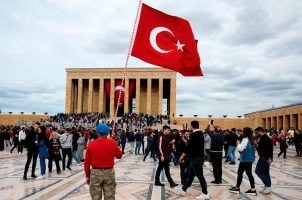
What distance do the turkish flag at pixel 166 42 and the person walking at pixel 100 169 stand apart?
165 inches

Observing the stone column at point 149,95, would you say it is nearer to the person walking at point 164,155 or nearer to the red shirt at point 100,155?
the person walking at point 164,155

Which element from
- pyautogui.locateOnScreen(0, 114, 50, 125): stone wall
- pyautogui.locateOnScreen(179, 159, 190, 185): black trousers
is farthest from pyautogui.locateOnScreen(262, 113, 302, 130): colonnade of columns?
pyautogui.locateOnScreen(179, 159, 190, 185): black trousers

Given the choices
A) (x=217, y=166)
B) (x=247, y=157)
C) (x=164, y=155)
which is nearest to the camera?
(x=247, y=157)

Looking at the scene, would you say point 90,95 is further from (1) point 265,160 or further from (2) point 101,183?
(2) point 101,183

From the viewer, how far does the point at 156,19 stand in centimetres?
932

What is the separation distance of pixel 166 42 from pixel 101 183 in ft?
17.5

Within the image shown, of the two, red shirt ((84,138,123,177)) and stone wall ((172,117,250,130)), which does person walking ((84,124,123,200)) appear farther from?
stone wall ((172,117,250,130))

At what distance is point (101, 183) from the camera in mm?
5000

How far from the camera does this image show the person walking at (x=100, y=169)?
195 inches

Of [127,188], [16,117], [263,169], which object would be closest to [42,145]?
[127,188]

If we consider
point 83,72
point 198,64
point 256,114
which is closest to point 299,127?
point 256,114

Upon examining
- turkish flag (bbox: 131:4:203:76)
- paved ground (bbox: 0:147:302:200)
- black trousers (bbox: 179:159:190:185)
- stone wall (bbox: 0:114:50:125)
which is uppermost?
turkish flag (bbox: 131:4:203:76)

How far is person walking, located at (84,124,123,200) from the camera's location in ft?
16.3

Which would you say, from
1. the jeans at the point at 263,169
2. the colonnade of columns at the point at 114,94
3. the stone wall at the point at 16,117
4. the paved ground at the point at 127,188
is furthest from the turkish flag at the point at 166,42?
the stone wall at the point at 16,117
